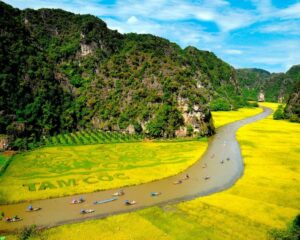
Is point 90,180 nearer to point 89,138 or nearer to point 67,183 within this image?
point 67,183

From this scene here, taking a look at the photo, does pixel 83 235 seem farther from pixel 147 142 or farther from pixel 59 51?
pixel 59 51

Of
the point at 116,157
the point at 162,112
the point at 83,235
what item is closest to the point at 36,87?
the point at 162,112

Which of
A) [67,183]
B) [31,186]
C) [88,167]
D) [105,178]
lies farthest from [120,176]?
[31,186]

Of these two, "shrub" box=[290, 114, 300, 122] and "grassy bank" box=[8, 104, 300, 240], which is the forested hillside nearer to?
"grassy bank" box=[8, 104, 300, 240]

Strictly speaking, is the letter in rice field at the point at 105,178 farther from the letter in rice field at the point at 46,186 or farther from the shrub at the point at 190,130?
the shrub at the point at 190,130

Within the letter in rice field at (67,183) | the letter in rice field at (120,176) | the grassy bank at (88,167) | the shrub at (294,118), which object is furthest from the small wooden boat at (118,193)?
the shrub at (294,118)

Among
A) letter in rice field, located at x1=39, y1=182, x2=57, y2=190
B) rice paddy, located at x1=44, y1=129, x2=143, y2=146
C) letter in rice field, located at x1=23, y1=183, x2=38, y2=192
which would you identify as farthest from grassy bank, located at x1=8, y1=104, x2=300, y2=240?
rice paddy, located at x1=44, y1=129, x2=143, y2=146
